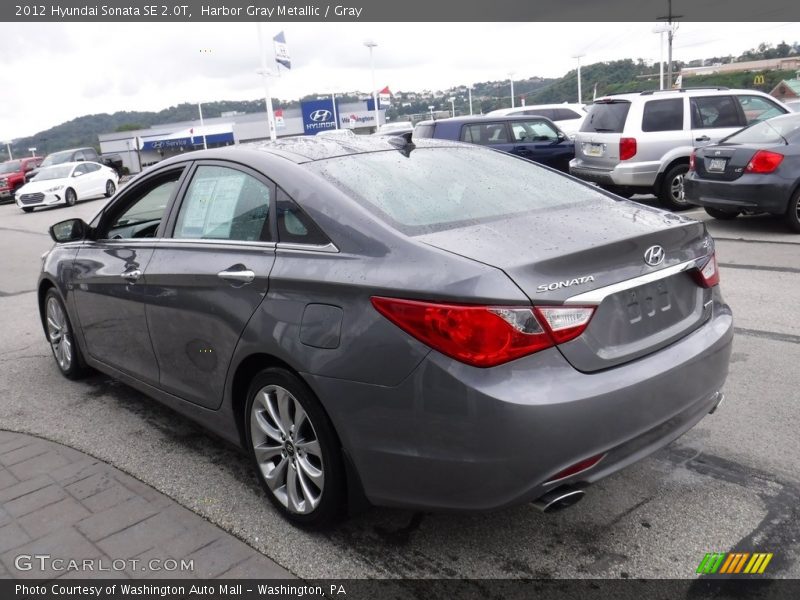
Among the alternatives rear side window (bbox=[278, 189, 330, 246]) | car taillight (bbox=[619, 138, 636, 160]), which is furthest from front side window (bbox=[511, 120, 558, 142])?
rear side window (bbox=[278, 189, 330, 246])

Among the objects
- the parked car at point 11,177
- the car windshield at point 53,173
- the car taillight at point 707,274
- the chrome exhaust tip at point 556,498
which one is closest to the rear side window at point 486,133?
the car taillight at point 707,274

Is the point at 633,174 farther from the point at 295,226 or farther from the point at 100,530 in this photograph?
the point at 100,530

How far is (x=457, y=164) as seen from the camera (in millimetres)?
3715

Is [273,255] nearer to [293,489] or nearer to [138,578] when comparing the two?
[293,489]

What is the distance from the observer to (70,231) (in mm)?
4898

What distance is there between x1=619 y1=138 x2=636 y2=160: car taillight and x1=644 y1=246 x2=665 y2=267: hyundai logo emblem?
30.4 ft

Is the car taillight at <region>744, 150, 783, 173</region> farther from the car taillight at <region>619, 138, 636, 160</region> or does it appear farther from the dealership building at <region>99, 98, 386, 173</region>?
the dealership building at <region>99, 98, 386, 173</region>

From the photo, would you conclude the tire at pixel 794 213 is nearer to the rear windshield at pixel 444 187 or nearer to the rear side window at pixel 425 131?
the rear windshield at pixel 444 187

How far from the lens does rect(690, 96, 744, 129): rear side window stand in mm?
11906

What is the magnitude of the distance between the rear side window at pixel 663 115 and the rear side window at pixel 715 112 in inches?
11.1

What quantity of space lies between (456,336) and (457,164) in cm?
149

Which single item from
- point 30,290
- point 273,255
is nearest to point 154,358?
point 273,255

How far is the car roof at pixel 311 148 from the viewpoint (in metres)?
3.53

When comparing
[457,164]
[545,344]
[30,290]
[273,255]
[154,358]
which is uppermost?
[457,164]
